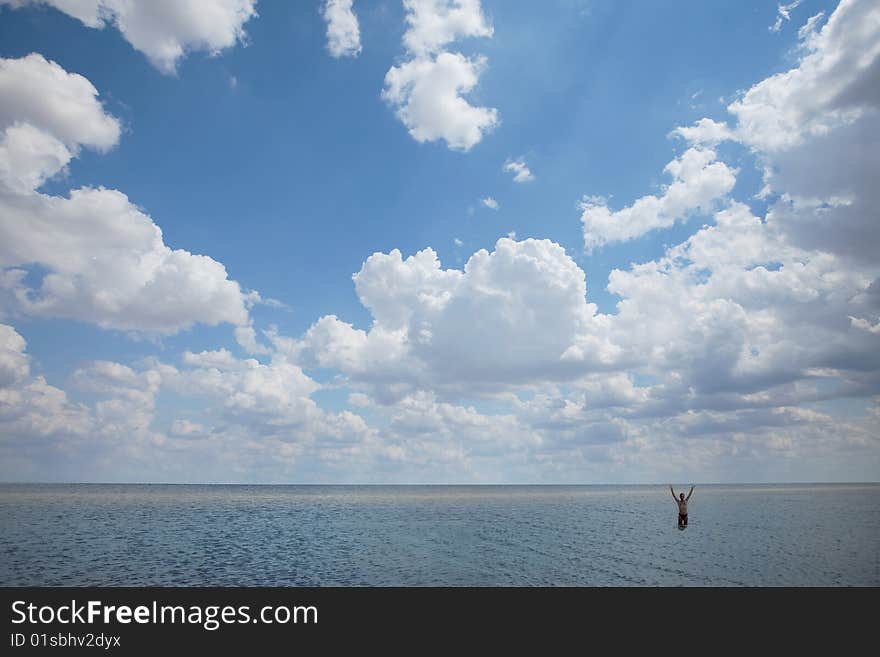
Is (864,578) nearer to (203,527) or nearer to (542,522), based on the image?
(542,522)

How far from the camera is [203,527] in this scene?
99875mm
